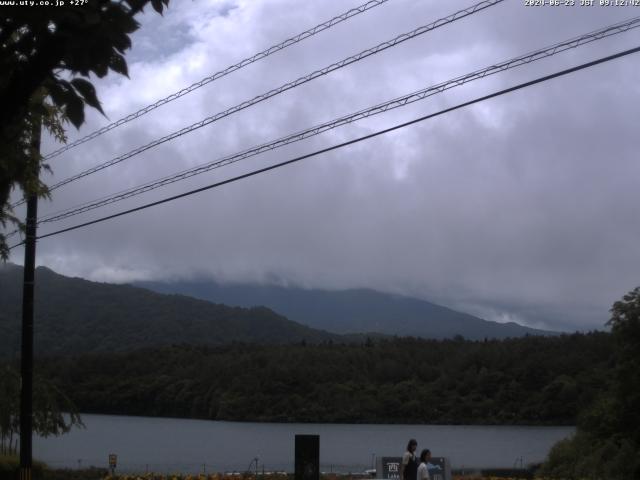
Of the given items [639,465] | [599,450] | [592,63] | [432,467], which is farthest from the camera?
[599,450]

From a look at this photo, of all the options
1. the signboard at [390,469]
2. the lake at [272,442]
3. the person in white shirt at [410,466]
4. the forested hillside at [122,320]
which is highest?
the forested hillside at [122,320]

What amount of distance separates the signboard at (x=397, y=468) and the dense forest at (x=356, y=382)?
28.6 meters

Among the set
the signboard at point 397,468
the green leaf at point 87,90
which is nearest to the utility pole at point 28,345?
the signboard at point 397,468

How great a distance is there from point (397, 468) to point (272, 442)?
124 ft

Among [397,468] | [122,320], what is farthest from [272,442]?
[122,320]

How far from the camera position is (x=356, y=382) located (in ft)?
209

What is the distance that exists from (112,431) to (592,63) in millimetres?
53600

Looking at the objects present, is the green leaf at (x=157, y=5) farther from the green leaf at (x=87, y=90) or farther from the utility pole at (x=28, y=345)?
the utility pole at (x=28, y=345)

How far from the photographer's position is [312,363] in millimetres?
69188

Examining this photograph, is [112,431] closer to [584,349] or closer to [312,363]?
[312,363]

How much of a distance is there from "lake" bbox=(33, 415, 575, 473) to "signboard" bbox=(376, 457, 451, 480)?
21.8 meters

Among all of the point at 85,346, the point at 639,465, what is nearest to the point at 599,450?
the point at 639,465

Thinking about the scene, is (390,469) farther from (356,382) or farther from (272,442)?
(356,382)

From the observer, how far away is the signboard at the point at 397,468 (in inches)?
777
